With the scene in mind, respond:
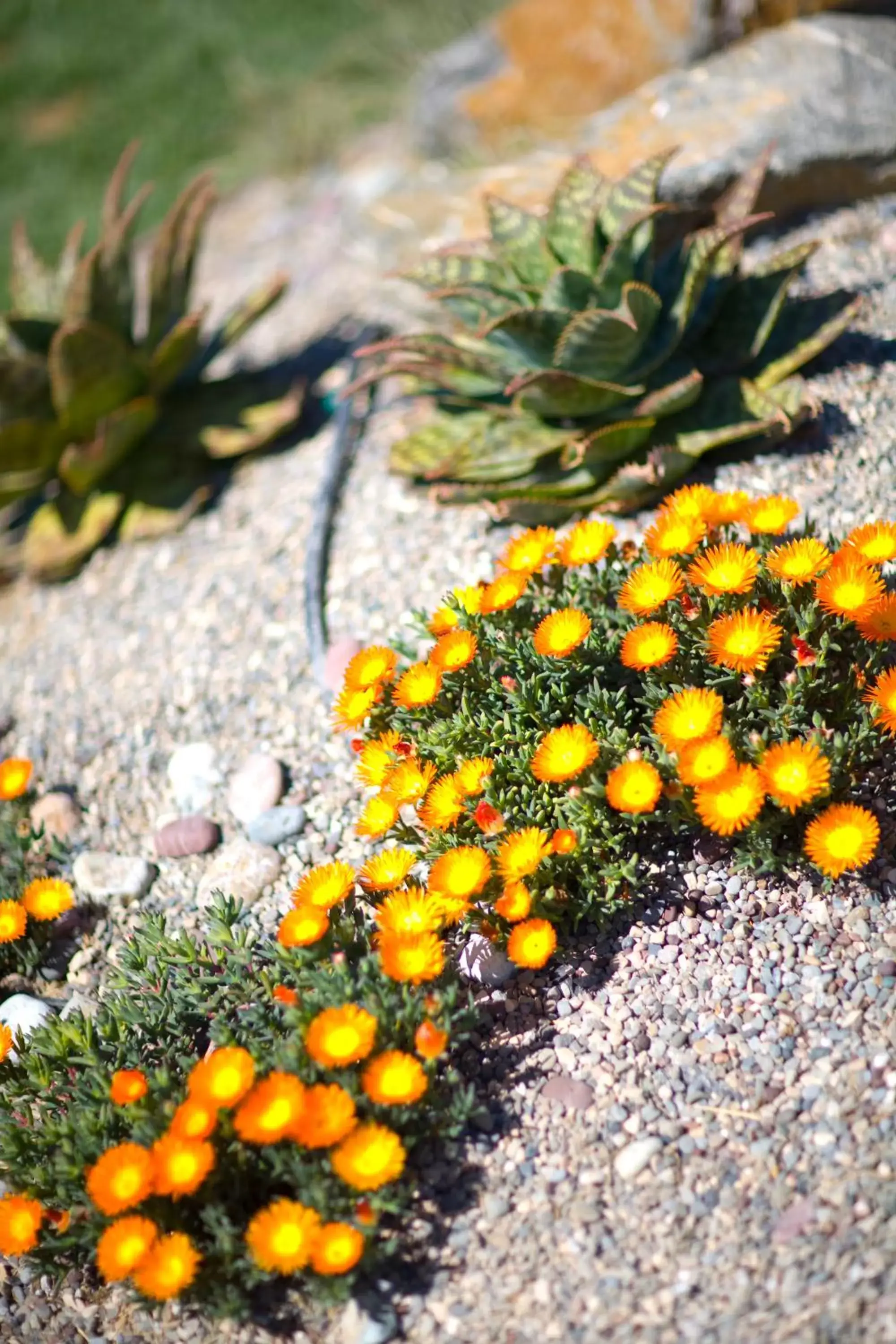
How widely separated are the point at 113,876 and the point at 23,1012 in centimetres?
42

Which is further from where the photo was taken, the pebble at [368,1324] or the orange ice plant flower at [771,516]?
the orange ice plant flower at [771,516]

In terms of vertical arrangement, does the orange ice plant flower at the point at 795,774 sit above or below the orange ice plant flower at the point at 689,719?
below

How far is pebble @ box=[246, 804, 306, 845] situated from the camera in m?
2.87

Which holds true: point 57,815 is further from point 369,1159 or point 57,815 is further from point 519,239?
point 519,239

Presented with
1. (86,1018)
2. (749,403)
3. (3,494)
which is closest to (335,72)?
(3,494)

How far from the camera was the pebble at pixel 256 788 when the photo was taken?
2.96 metres

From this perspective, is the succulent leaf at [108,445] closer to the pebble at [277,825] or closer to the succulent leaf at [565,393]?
the succulent leaf at [565,393]

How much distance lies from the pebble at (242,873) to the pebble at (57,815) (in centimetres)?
53

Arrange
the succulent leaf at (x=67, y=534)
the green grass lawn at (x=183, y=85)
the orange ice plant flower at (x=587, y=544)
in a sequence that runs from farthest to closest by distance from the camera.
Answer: the green grass lawn at (x=183, y=85), the succulent leaf at (x=67, y=534), the orange ice plant flower at (x=587, y=544)

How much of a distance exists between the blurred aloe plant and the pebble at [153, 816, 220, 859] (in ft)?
4.25

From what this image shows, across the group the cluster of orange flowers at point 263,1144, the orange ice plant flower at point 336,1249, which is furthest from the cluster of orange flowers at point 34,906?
the orange ice plant flower at point 336,1249

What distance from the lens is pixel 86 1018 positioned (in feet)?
7.98

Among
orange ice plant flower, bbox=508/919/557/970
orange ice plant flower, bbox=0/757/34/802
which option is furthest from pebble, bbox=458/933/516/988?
orange ice plant flower, bbox=0/757/34/802

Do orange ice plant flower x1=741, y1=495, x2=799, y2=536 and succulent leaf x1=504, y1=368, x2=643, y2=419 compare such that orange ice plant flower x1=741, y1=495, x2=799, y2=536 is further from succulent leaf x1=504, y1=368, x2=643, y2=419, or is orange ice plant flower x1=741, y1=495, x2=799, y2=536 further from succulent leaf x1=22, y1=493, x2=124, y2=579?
succulent leaf x1=22, y1=493, x2=124, y2=579
